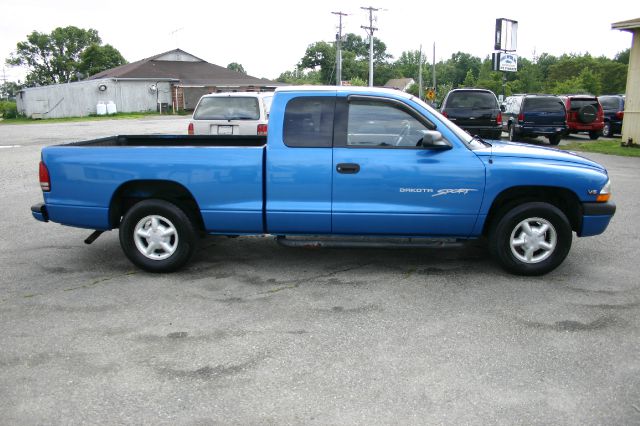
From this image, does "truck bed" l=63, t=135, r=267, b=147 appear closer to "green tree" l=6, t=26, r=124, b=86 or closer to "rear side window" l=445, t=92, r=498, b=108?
"rear side window" l=445, t=92, r=498, b=108

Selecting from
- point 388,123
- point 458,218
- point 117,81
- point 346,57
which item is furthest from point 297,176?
point 346,57

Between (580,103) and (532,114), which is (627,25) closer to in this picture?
(532,114)

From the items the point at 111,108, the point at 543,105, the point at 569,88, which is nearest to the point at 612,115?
the point at 543,105

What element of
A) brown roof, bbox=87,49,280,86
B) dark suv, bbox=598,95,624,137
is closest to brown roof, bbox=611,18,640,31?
dark suv, bbox=598,95,624,137

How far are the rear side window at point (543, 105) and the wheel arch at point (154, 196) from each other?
16187 millimetres

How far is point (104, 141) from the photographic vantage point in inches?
269

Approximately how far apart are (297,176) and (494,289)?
2.09m

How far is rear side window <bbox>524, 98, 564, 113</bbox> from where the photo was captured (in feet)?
63.9

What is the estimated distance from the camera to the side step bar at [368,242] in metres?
5.63

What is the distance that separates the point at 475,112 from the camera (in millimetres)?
17469

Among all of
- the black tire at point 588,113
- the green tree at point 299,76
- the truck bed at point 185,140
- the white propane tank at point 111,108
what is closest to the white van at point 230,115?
the truck bed at point 185,140

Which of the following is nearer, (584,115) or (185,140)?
(185,140)

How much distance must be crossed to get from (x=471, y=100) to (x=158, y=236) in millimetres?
13938

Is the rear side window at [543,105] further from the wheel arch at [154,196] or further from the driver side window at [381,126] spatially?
the wheel arch at [154,196]
